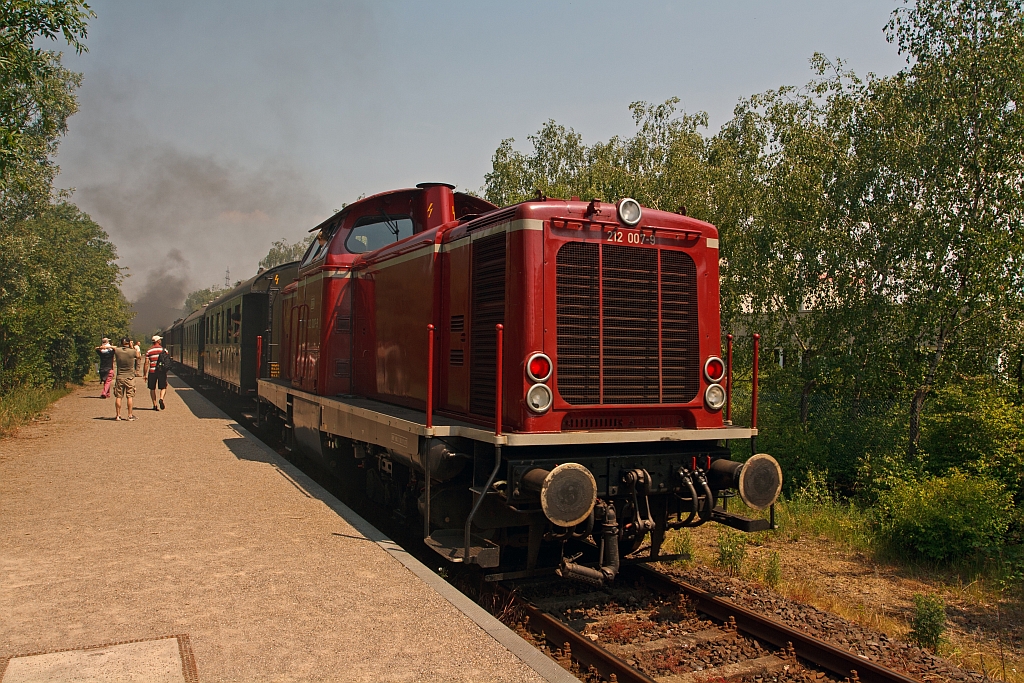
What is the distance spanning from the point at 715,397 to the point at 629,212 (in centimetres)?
167

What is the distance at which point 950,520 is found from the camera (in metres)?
8.93

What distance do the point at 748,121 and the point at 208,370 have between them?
1083 inches

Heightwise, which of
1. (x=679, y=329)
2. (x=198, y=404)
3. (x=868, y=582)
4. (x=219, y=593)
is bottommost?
(x=868, y=582)

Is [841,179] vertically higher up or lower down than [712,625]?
higher up

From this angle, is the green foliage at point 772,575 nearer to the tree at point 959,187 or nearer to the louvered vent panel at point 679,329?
the louvered vent panel at point 679,329

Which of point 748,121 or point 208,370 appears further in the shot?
point 748,121

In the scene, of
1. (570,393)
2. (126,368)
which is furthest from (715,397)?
(126,368)

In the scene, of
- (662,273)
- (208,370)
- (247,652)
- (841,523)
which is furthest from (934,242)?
(208,370)

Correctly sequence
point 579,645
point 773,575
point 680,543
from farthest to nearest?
point 680,543, point 773,575, point 579,645

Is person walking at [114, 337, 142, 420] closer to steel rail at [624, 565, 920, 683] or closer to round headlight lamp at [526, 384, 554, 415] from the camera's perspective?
round headlight lamp at [526, 384, 554, 415]

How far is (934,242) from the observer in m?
12.0

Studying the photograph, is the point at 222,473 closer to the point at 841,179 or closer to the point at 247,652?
the point at 247,652

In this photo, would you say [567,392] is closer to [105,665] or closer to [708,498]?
[708,498]

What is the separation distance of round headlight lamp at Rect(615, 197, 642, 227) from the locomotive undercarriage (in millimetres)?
1716
